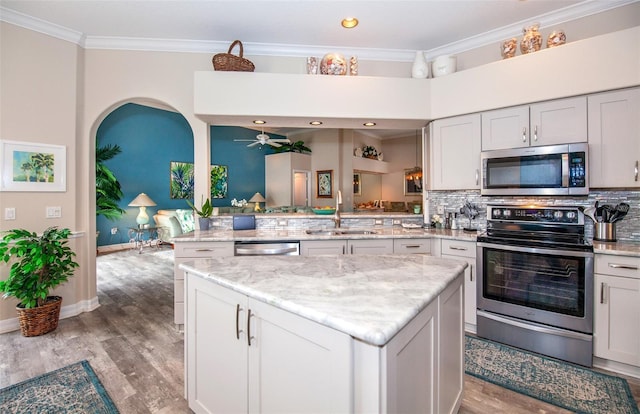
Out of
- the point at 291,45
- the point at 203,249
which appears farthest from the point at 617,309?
the point at 291,45

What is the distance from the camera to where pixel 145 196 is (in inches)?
273

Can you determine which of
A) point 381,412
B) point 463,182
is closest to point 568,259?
point 463,182

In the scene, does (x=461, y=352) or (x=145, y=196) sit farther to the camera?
(x=145, y=196)

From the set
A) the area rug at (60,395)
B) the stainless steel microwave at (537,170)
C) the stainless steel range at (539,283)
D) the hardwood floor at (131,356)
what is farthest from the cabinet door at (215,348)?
the stainless steel microwave at (537,170)

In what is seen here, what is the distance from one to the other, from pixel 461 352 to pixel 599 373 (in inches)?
55.9

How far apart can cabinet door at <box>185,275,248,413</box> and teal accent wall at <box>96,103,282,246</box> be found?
6.67m

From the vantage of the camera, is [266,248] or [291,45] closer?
[266,248]

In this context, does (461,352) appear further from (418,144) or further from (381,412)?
(418,144)

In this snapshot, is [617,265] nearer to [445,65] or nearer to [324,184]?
[445,65]

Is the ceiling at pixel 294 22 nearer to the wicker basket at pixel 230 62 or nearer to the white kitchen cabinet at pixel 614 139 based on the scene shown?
the wicker basket at pixel 230 62

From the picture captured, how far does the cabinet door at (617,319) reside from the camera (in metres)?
2.07

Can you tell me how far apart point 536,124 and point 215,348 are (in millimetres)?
3206

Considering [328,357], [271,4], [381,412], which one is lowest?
[381,412]

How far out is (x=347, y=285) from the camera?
128 cm
